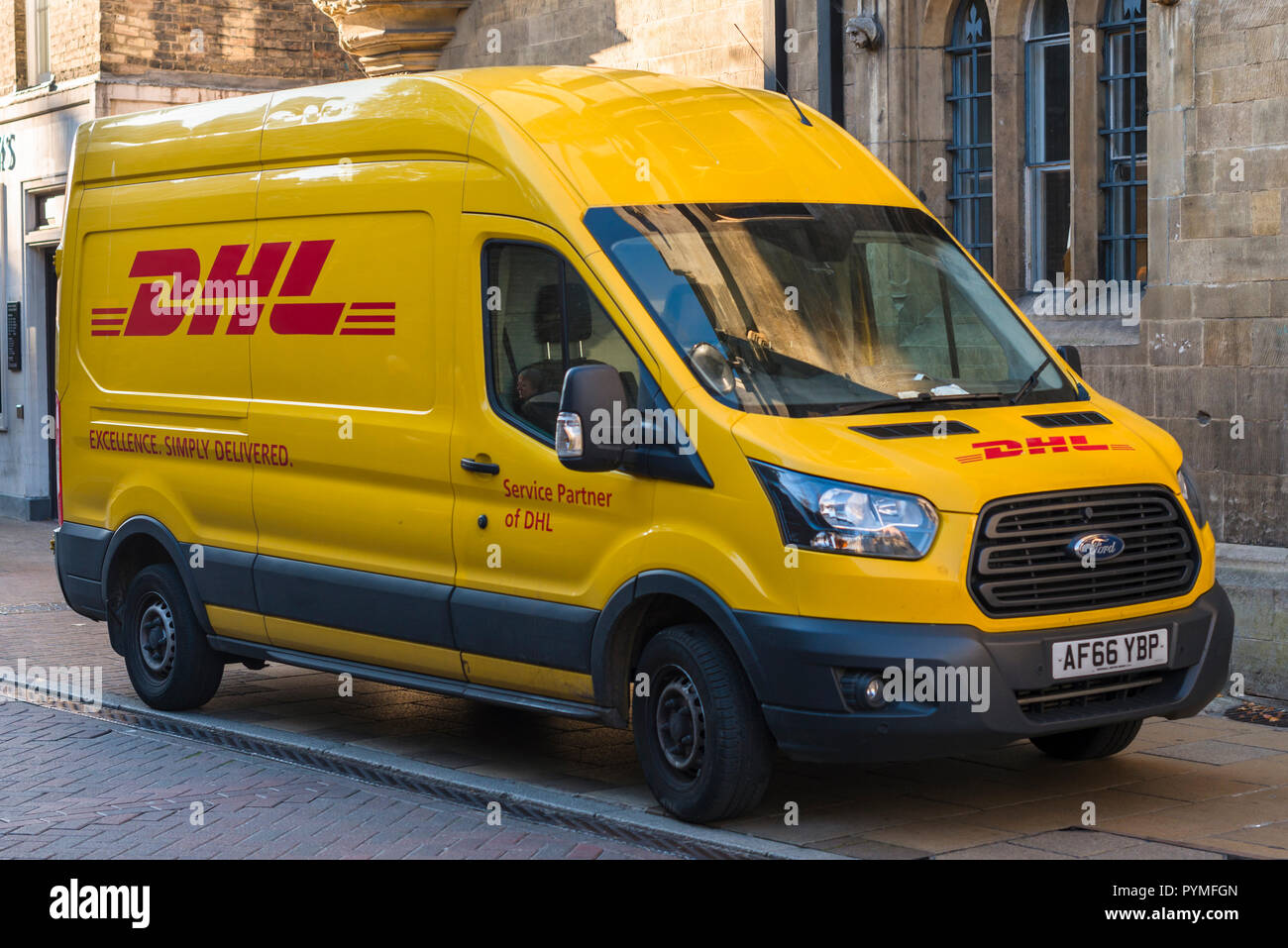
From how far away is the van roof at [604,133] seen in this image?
24.3 feet

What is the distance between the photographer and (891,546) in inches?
249

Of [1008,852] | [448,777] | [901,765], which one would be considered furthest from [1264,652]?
[448,777]

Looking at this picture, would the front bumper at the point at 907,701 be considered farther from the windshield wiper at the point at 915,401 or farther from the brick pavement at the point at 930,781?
the windshield wiper at the point at 915,401

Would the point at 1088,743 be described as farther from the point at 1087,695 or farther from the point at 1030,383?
the point at 1030,383

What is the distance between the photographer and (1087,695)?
6.61m

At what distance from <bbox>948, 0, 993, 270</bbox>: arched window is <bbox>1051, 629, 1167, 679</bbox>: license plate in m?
6.91

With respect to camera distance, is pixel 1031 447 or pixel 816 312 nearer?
pixel 1031 447

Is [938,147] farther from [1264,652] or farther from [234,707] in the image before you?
[234,707]

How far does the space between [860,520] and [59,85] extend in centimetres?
1736

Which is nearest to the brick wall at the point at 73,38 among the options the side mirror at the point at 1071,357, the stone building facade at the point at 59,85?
the stone building facade at the point at 59,85

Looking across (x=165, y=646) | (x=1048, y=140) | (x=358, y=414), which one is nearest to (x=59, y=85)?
(x=1048, y=140)

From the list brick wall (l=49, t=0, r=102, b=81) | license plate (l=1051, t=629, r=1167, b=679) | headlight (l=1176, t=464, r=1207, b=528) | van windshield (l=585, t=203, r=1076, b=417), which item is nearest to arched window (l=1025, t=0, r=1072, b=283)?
van windshield (l=585, t=203, r=1076, b=417)

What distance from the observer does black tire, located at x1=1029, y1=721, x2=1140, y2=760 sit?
304 inches

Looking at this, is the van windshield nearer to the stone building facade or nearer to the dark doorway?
the stone building facade
